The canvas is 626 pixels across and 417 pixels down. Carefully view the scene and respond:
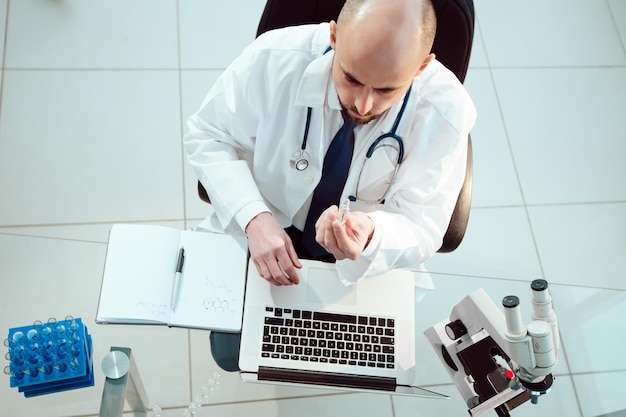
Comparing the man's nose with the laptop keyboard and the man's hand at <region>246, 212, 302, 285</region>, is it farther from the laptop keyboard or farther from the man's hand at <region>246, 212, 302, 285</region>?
the laptop keyboard

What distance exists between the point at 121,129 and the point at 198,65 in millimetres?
408

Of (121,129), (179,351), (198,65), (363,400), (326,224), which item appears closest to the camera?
(326,224)

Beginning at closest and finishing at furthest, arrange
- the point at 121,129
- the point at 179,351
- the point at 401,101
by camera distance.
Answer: the point at 401,101 < the point at 179,351 < the point at 121,129

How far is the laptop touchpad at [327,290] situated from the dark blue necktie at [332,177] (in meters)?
0.20

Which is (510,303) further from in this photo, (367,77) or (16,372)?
(16,372)

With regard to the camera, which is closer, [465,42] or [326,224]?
[326,224]

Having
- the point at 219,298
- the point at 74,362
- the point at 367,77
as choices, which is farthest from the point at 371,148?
the point at 74,362

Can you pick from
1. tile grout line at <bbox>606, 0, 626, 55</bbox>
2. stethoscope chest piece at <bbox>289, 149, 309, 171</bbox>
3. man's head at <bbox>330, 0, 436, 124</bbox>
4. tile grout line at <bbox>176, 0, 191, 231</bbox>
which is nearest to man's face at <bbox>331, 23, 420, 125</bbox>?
man's head at <bbox>330, 0, 436, 124</bbox>

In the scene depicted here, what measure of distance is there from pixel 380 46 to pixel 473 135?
152cm

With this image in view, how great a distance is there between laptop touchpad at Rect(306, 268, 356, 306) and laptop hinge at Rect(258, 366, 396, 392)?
0.52 ft

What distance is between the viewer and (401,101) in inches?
56.9

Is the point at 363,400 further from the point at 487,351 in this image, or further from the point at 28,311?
the point at 28,311

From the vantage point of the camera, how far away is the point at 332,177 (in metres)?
1.57

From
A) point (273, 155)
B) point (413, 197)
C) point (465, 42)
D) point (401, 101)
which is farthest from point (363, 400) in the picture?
point (465, 42)
